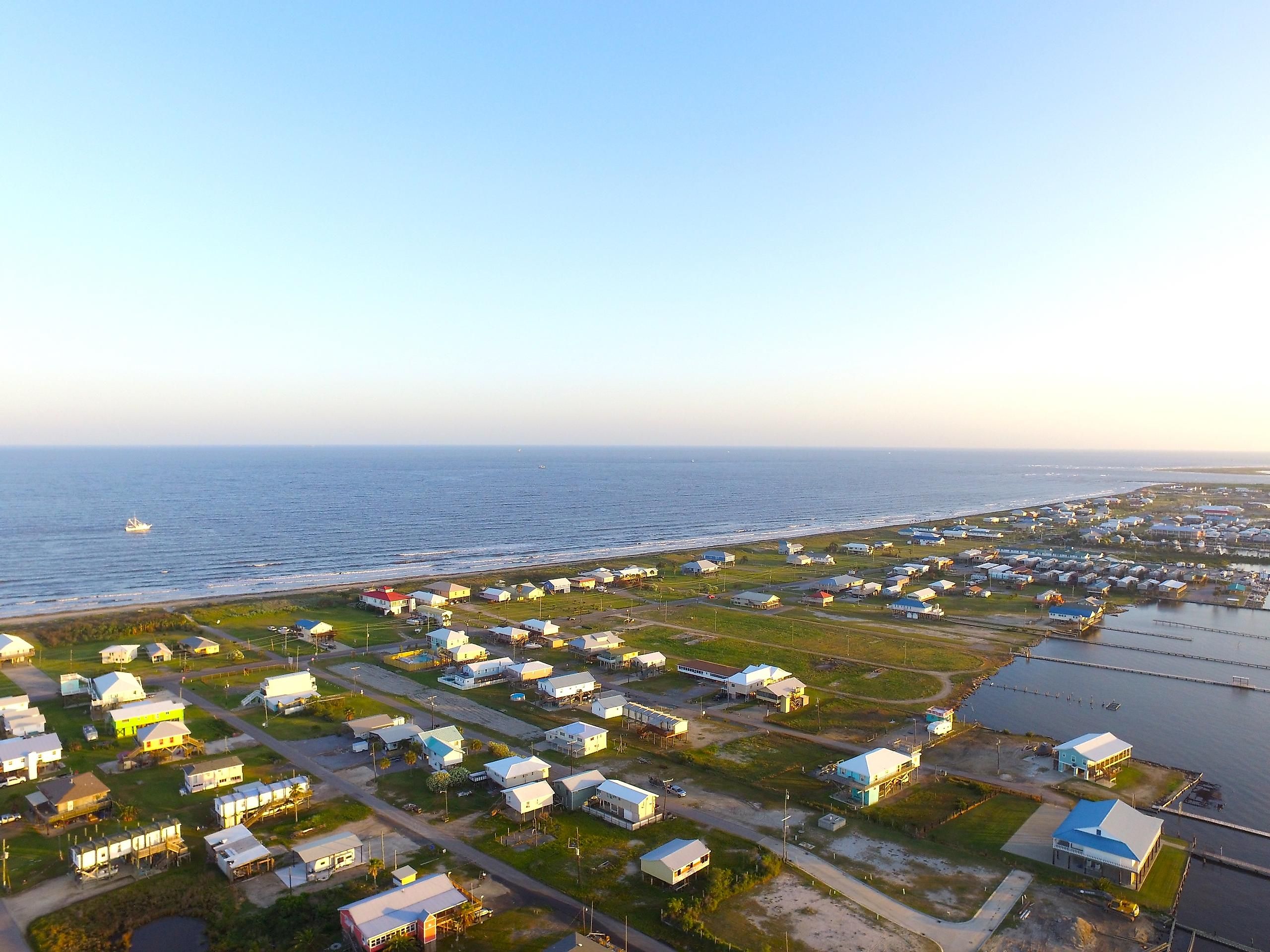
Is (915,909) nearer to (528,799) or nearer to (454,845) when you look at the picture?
(528,799)

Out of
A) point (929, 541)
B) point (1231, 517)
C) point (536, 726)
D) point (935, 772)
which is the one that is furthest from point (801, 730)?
point (1231, 517)

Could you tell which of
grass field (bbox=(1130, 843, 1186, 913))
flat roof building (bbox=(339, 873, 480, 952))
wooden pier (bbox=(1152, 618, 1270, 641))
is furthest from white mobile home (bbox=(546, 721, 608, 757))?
wooden pier (bbox=(1152, 618, 1270, 641))

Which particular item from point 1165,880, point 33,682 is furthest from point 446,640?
point 1165,880

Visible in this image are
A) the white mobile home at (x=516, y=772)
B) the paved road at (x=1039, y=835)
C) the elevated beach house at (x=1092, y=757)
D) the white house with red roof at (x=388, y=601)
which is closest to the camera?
the paved road at (x=1039, y=835)

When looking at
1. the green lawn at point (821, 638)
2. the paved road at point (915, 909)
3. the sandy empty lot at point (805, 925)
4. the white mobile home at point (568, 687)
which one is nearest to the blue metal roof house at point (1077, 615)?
the green lawn at point (821, 638)

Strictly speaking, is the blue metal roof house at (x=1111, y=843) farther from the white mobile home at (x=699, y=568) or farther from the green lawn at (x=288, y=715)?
the white mobile home at (x=699, y=568)
